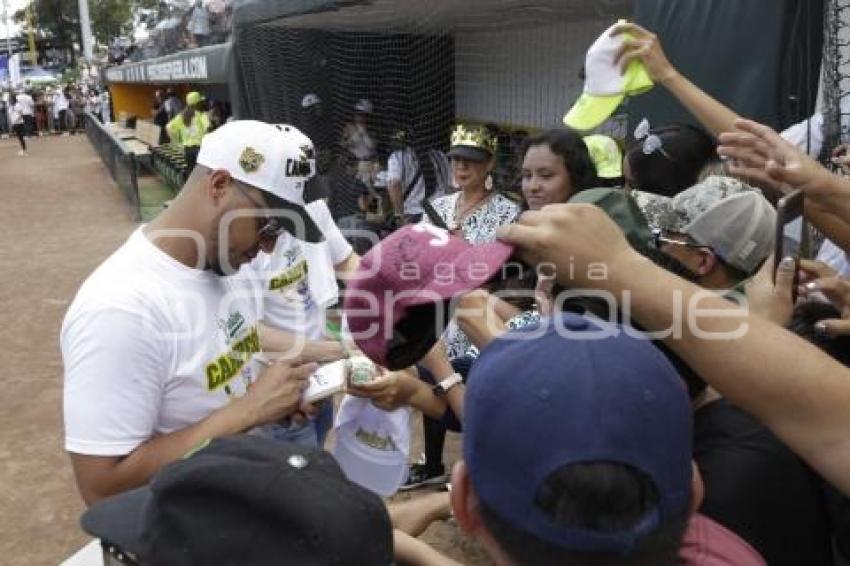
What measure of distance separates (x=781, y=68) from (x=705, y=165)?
2.27ft

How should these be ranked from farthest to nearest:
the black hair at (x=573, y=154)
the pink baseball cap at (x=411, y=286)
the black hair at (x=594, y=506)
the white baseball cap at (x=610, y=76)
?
the black hair at (x=573, y=154)
the white baseball cap at (x=610, y=76)
the pink baseball cap at (x=411, y=286)
the black hair at (x=594, y=506)

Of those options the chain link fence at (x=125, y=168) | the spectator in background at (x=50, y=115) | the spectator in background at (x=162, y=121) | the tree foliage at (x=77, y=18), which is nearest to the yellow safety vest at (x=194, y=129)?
the chain link fence at (x=125, y=168)

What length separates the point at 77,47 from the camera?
2675 inches

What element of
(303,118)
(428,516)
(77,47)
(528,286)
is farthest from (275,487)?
(77,47)

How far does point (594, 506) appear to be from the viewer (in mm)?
829

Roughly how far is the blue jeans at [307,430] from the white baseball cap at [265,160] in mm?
640

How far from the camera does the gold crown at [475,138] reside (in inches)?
163

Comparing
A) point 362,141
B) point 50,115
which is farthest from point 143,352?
point 50,115

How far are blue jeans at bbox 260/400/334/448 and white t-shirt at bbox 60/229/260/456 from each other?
317mm

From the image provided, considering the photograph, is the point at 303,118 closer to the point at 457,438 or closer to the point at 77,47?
the point at 457,438

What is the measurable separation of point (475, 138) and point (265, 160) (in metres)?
2.36

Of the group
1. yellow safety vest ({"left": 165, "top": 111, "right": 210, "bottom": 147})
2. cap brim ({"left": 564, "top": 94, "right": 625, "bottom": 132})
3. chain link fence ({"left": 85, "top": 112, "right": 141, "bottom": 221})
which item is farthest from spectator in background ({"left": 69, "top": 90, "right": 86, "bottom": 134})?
cap brim ({"left": 564, "top": 94, "right": 625, "bottom": 132})

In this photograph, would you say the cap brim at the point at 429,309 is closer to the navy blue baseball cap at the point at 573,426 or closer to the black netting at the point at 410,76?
the navy blue baseball cap at the point at 573,426

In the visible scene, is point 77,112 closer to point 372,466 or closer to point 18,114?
point 18,114
